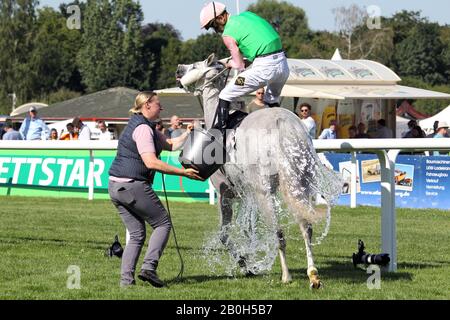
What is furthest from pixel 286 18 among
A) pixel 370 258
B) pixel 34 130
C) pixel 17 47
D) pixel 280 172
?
pixel 280 172

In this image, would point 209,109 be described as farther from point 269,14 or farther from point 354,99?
point 269,14

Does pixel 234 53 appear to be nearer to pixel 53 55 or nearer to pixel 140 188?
pixel 140 188

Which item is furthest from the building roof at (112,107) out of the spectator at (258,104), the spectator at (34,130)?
the spectator at (258,104)

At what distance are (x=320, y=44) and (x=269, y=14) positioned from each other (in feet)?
81.3

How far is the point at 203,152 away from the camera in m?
8.32

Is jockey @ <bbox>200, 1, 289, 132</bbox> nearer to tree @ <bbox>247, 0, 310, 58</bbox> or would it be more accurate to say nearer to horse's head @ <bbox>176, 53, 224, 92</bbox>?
horse's head @ <bbox>176, 53, 224, 92</bbox>

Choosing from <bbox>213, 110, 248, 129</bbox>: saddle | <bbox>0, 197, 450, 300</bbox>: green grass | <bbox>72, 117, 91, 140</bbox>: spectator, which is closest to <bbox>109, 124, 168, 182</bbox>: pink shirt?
<bbox>213, 110, 248, 129</bbox>: saddle

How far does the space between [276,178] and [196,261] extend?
2.48 m

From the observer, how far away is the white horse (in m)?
8.22

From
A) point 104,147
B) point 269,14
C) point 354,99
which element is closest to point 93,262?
point 104,147

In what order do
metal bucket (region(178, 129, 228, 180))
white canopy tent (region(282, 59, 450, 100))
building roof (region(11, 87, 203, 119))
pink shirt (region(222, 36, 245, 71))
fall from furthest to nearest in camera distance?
building roof (region(11, 87, 203, 119))
white canopy tent (region(282, 59, 450, 100))
pink shirt (region(222, 36, 245, 71))
metal bucket (region(178, 129, 228, 180))

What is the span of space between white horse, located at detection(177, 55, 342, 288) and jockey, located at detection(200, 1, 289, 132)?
232 mm

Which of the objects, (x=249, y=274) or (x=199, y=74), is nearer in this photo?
(x=199, y=74)

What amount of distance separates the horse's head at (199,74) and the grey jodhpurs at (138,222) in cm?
115
